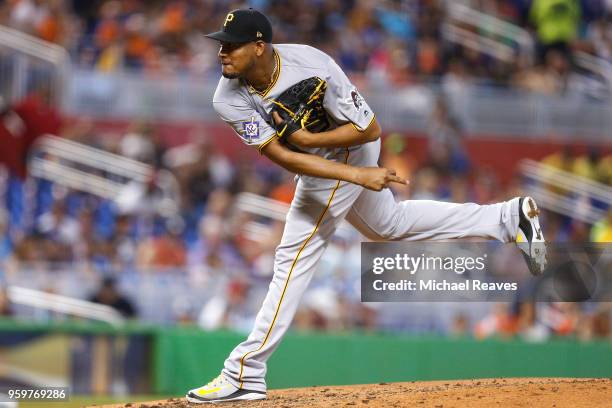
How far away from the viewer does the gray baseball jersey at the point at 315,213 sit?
619 centimetres

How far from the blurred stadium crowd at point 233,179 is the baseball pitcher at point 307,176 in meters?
4.67

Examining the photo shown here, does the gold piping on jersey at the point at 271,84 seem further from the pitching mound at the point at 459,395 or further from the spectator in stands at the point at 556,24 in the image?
the spectator in stands at the point at 556,24

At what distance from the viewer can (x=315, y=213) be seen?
21.1 feet

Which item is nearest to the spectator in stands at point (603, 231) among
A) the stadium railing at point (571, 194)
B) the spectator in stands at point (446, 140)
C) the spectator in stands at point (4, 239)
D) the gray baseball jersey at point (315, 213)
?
the stadium railing at point (571, 194)

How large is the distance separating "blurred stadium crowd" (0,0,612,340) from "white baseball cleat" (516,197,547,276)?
4481 mm

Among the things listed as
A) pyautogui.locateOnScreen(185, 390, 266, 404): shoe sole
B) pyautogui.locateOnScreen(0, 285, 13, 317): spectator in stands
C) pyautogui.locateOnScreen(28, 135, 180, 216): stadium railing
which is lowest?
pyautogui.locateOnScreen(185, 390, 266, 404): shoe sole

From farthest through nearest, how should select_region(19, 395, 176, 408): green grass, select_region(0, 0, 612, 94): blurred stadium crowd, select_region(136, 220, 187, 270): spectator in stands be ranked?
select_region(0, 0, 612, 94): blurred stadium crowd, select_region(136, 220, 187, 270): spectator in stands, select_region(19, 395, 176, 408): green grass

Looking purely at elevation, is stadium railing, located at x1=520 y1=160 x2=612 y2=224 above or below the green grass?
above

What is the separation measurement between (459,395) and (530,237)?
1057mm

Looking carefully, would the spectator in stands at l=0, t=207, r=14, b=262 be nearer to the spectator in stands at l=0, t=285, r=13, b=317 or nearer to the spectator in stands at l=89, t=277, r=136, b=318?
the spectator in stands at l=0, t=285, r=13, b=317

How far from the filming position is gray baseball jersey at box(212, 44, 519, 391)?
6188mm

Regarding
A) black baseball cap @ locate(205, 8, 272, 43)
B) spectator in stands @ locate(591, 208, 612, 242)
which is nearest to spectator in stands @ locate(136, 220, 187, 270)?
spectator in stands @ locate(591, 208, 612, 242)

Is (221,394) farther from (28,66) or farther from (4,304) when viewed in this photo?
(28,66)

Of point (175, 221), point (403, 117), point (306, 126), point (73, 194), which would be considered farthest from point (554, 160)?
point (306, 126)
